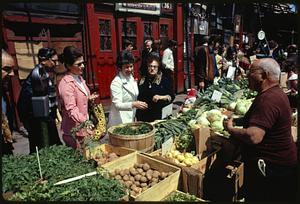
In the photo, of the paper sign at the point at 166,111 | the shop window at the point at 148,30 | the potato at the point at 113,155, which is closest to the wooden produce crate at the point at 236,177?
the potato at the point at 113,155

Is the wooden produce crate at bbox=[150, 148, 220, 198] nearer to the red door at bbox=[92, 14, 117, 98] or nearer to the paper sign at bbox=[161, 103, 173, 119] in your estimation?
the paper sign at bbox=[161, 103, 173, 119]

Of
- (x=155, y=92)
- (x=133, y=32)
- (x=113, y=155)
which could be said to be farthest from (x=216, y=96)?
(x=133, y=32)

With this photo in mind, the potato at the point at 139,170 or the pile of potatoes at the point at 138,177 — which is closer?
the pile of potatoes at the point at 138,177

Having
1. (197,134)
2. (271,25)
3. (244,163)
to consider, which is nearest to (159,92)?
(197,134)

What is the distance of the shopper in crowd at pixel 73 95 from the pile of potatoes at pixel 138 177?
2.16ft

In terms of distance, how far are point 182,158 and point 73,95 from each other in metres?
1.45

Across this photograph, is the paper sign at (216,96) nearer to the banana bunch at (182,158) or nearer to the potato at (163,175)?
the banana bunch at (182,158)

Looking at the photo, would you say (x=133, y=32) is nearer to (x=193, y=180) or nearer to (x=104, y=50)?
(x=104, y=50)

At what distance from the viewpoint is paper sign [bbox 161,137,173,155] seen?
3391 millimetres

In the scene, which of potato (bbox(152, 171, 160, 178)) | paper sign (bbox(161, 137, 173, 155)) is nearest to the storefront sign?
paper sign (bbox(161, 137, 173, 155))

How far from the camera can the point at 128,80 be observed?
3.99m

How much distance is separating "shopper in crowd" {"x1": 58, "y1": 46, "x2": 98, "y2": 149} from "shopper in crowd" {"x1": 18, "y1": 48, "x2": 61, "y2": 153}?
482 mm

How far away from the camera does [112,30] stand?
8.66 metres

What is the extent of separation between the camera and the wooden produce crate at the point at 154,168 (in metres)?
2.54
